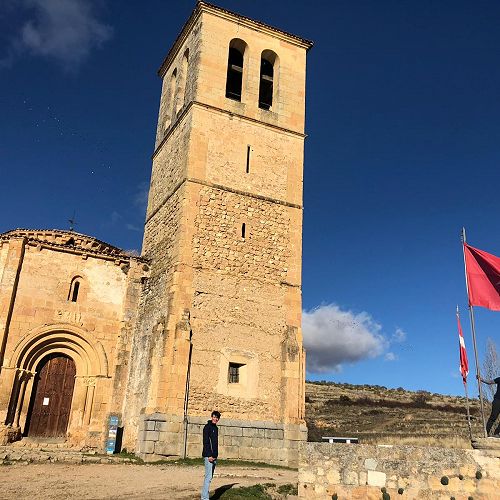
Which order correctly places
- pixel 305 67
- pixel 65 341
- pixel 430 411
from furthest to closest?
pixel 430 411, pixel 305 67, pixel 65 341

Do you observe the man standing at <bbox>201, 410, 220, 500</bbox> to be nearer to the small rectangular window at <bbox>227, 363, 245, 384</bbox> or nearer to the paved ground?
the paved ground

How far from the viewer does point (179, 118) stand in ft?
66.7

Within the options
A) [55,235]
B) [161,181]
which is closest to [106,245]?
[55,235]

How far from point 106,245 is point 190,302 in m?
5.92

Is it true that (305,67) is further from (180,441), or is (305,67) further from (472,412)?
(472,412)

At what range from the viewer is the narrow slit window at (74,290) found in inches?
722

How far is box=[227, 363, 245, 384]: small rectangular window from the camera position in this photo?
16859 millimetres

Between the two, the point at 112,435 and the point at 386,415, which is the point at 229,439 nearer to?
the point at 112,435

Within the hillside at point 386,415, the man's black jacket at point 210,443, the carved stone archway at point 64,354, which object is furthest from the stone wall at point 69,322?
the man's black jacket at point 210,443

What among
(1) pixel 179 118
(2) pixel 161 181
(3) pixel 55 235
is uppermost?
(1) pixel 179 118

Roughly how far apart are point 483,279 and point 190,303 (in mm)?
8636

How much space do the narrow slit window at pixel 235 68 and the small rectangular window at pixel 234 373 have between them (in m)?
10.5

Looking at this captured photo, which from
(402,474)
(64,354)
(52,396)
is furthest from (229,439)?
(402,474)

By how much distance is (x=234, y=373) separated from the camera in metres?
17.0
